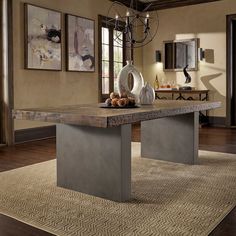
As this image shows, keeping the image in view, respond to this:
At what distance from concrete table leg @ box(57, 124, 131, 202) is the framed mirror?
4.79m

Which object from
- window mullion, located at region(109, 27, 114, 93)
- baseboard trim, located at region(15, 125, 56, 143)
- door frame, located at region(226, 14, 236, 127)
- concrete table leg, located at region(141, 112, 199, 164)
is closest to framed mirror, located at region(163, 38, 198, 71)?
door frame, located at region(226, 14, 236, 127)

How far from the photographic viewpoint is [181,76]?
7.22m

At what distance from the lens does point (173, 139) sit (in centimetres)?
378

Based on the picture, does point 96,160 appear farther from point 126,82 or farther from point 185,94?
point 185,94

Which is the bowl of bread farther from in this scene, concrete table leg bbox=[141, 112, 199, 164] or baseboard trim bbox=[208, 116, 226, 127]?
baseboard trim bbox=[208, 116, 226, 127]

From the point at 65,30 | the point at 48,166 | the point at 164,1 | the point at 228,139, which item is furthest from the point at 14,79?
the point at 164,1

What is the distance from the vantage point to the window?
21.3 ft

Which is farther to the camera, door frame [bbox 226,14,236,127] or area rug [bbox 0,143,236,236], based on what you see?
door frame [bbox 226,14,236,127]

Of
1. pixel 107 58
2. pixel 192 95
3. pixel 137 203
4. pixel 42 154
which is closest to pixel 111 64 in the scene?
pixel 107 58

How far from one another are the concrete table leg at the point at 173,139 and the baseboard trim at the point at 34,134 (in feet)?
6.75

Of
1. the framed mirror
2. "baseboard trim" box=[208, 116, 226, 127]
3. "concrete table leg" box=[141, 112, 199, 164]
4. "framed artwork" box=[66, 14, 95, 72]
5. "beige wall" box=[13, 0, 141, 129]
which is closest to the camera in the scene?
"concrete table leg" box=[141, 112, 199, 164]

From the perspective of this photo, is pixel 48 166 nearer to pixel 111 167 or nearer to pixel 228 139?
pixel 111 167

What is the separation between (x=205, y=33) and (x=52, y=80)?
336 cm

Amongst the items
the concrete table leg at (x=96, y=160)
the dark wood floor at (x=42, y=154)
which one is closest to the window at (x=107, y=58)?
the dark wood floor at (x=42, y=154)
